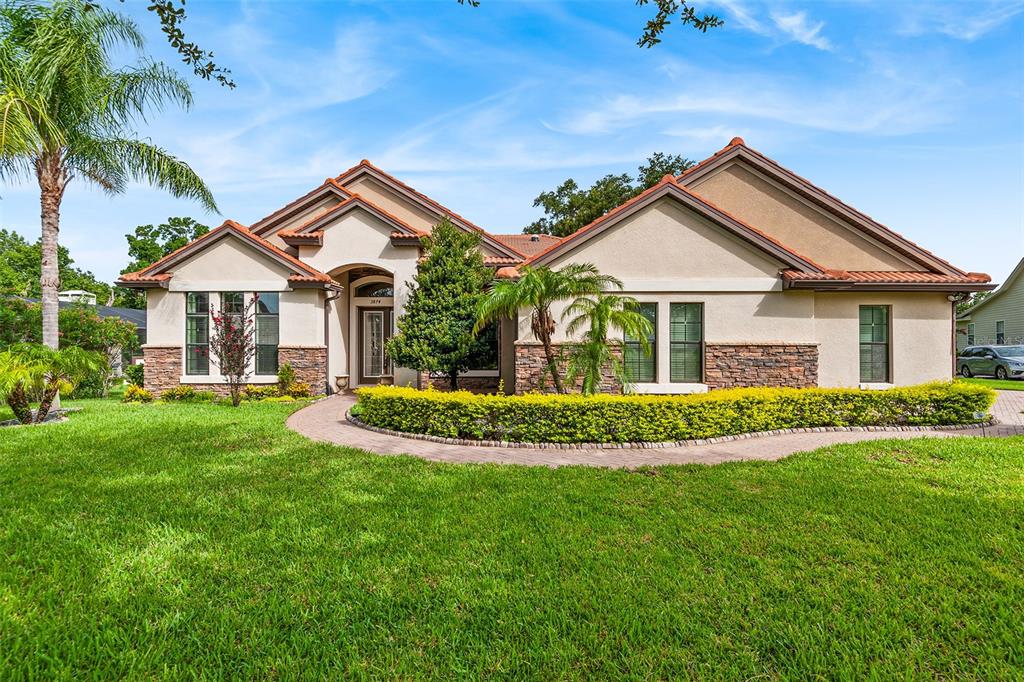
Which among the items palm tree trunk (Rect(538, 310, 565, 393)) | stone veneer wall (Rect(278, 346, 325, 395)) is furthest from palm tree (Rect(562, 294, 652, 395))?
stone veneer wall (Rect(278, 346, 325, 395))

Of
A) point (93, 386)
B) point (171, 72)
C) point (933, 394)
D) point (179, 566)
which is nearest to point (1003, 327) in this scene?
point (933, 394)

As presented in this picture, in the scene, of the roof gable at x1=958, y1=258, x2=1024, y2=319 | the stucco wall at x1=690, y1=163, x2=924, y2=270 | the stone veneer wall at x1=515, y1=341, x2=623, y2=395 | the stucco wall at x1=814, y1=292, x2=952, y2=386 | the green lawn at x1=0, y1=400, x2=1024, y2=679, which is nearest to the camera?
the green lawn at x1=0, y1=400, x2=1024, y2=679

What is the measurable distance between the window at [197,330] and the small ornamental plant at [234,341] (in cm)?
29

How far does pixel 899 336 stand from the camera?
481 inches

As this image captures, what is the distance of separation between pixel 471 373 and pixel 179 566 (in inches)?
410

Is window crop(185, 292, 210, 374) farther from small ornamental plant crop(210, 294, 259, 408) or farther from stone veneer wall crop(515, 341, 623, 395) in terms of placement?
stone veneer wall crop(515, 341, 623, 395)

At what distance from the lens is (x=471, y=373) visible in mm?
13977

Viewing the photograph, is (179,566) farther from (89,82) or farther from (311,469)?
(89,82)

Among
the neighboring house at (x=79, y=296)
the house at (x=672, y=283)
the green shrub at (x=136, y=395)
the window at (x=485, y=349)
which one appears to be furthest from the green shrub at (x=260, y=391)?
the neighboring house at (x=79, y=296)

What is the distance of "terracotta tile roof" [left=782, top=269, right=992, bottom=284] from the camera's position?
10.9 m

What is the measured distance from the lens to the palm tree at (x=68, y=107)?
9844 mm

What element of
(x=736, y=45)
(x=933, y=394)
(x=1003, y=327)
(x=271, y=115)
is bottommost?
(x=933, y=394)

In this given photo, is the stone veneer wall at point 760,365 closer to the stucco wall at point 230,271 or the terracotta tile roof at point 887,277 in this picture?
the terracotta tile roof at point 887,277

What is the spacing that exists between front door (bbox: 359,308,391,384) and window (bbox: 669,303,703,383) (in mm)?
10988
